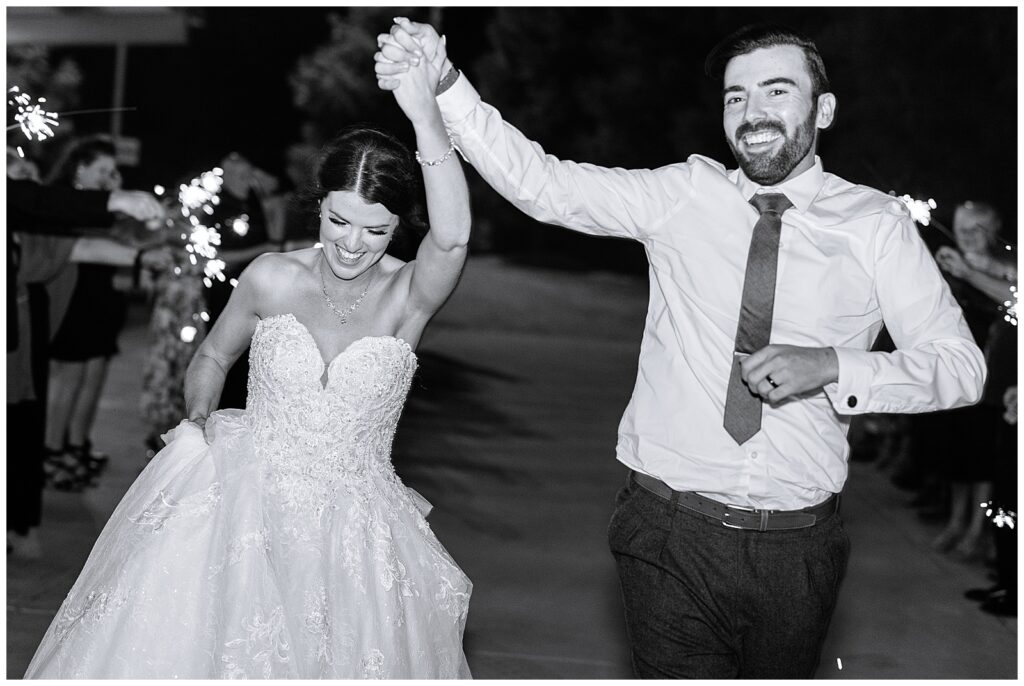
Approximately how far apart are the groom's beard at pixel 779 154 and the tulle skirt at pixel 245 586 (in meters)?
1.14

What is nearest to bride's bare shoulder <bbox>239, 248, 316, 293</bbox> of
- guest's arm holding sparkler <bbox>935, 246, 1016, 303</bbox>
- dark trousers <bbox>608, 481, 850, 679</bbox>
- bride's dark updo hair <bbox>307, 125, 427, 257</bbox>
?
bride's dark updo hair <bbox>307, 125, 427, 257</bbox>

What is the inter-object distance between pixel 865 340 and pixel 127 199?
2534mm

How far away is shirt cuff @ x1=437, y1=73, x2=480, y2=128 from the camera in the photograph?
2467 millimetres

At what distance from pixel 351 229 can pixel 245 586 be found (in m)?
0.82

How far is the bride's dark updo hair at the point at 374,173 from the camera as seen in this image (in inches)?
114

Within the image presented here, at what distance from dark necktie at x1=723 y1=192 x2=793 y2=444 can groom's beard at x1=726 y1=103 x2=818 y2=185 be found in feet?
0.37

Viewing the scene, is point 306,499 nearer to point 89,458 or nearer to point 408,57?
point 408,57

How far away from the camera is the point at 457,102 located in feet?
8.11

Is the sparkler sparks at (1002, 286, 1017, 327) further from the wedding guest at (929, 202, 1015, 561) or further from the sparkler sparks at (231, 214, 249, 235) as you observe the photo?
the sparkler sparks at (231, 214, 249, 235)

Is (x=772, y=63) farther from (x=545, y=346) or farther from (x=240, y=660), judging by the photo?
(x=545, y=346)

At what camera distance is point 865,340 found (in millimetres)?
2625

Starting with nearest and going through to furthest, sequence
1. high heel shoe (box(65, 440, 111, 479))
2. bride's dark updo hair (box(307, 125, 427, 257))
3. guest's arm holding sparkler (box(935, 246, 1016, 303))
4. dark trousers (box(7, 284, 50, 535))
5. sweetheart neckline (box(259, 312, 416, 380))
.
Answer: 1. bride's dark updo hair (box(307, 125, 427, 257))
2. sweetheart neckline (box(259, 312, 416, 380))
3. guest's arm holding sparkler (box(935, 246, 1016, 303))
4. dark trousers (box(7, 284, 50, 535))
5. high heel shoe (box(65, 440, 111, 479))

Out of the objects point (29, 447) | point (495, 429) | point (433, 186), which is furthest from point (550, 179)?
point (495, 429)

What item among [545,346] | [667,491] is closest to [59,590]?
[667,491]
